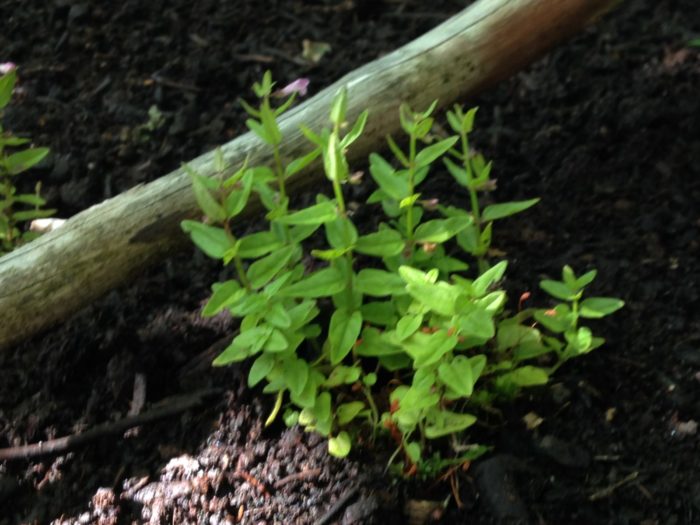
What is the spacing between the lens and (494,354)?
66.6 inches

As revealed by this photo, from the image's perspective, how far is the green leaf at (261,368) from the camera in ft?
5.02

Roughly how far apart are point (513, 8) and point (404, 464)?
1.25 metres

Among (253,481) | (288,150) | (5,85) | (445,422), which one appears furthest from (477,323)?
(5,85)

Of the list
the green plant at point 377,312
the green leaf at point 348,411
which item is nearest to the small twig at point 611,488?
the green plant at point 377,312

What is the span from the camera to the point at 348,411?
5.27 feet

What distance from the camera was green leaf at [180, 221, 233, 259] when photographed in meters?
1.48

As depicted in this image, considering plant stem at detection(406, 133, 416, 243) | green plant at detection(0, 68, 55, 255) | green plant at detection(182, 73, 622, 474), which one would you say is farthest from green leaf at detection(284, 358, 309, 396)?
green plant at detection(0, 68, 55, 255)

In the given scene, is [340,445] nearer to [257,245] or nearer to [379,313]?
[379,313]

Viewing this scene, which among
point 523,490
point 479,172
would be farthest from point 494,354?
point 479,172

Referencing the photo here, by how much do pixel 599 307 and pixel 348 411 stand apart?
56 centimetres

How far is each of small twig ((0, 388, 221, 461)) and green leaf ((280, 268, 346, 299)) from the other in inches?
16.8

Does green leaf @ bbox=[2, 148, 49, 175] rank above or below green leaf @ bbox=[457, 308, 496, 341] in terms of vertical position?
above

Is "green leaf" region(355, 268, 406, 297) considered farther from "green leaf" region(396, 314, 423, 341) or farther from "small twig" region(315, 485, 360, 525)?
"small twig" region(315, 485, 360, 525)

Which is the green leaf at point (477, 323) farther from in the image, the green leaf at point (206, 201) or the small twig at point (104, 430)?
the small twig at point (104, 430)
